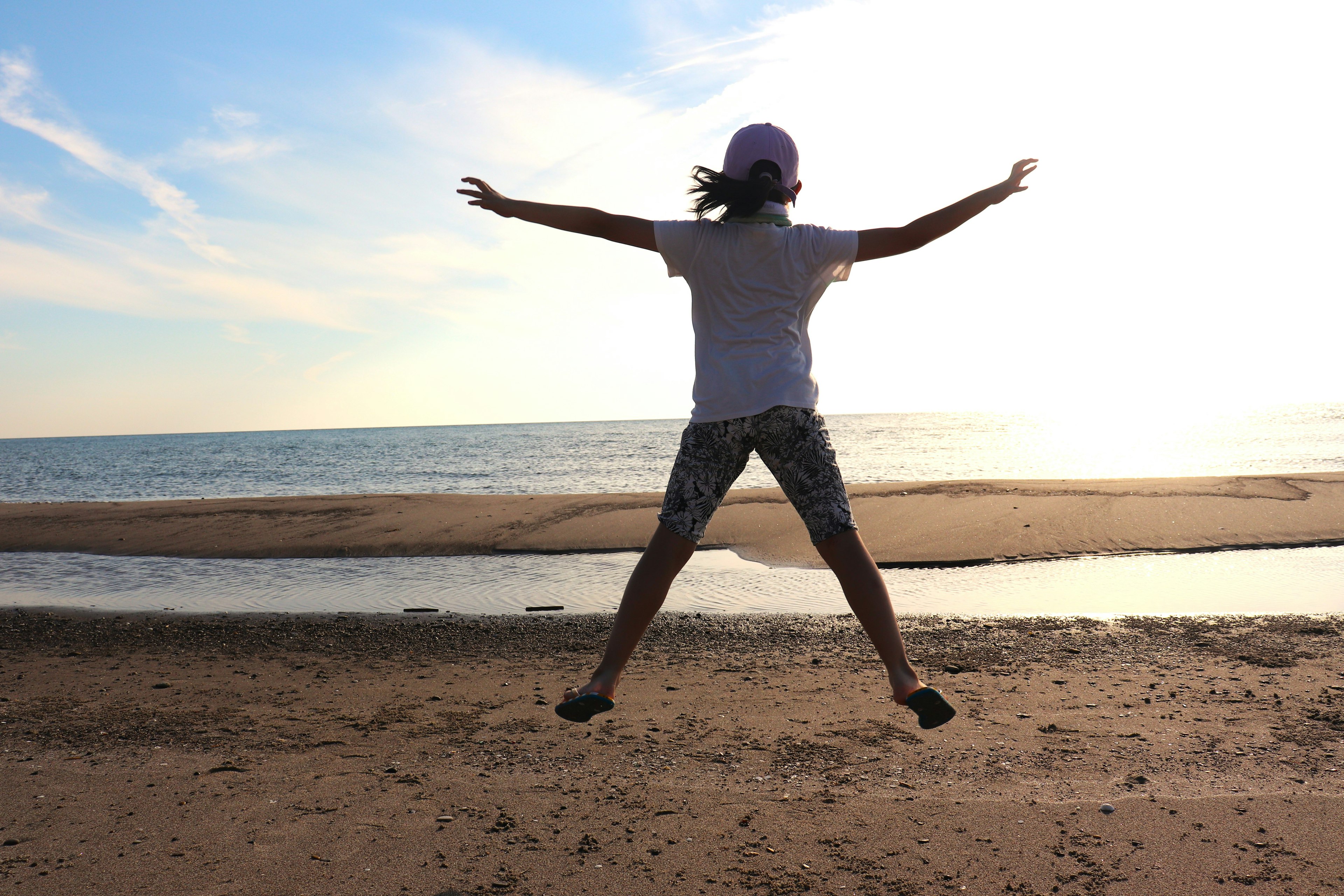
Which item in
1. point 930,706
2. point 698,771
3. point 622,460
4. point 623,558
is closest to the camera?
point 930,706

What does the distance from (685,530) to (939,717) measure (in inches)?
40.4

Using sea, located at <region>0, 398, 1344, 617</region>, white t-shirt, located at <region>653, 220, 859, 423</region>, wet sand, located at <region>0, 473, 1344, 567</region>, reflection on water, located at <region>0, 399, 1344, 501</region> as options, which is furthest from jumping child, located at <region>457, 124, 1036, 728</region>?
reflection on water, located at <region>0, 399, 1344, 501</region>

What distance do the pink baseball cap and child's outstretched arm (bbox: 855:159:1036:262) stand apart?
337 millimetres

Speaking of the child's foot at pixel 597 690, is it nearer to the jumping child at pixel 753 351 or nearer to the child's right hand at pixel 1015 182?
the jumping child at pixel 753 351

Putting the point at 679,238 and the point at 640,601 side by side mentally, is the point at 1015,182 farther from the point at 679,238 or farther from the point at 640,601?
the point at 640,601

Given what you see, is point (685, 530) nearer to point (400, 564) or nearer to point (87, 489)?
point (400, 564)

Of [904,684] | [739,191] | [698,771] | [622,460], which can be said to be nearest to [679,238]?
[739,191]

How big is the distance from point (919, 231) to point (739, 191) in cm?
63

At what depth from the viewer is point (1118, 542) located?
1201 centimetres

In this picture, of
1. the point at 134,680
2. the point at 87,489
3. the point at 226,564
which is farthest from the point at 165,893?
the point at 87,489

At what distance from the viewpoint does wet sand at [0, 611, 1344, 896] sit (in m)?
2.99

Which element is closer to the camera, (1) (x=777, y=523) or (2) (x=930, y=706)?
(2) (x=930, y=706)

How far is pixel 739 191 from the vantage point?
8.96 feet

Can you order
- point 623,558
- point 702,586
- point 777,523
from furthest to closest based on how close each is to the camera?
point 777,523, point 623,558, point 702,586
